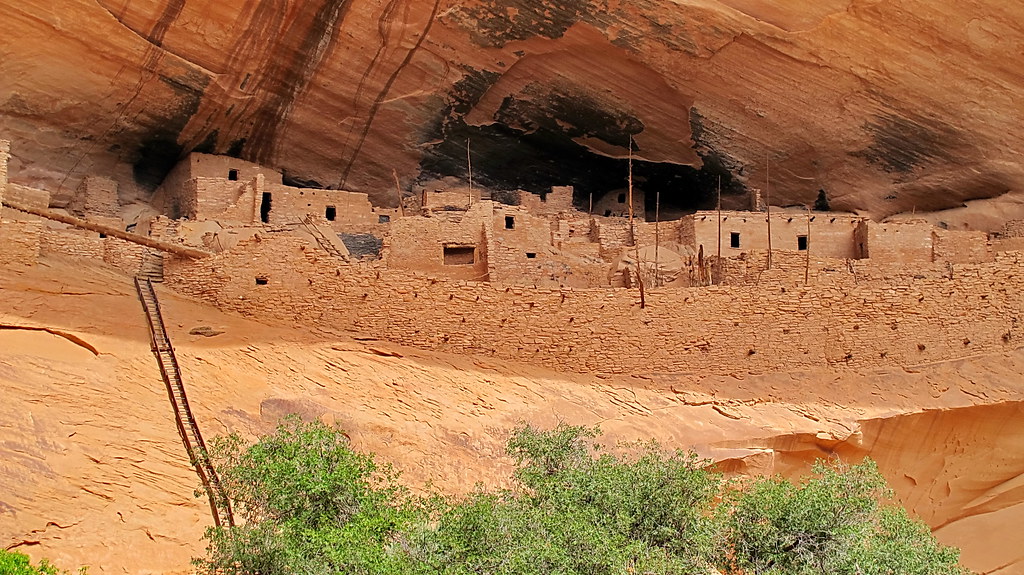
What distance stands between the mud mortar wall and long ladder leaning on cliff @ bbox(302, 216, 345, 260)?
10.2ft

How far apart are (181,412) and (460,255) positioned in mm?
7432

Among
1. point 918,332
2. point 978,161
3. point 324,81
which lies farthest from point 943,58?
point 324,81

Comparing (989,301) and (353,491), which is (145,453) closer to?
(353,491)

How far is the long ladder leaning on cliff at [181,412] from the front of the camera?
9.91 meters

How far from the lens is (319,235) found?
18375 mm

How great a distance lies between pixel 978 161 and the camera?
1894 cm

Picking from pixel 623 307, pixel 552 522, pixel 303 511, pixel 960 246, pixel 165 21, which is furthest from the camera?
pixel 960 246

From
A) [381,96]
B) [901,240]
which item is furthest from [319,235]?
[901,240]

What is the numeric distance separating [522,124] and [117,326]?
9247 millimetres

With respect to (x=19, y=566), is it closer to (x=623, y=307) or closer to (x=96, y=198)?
(x=623, y=307)

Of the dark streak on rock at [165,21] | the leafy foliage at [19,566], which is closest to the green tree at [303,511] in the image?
the leafy foliage at [19,566]

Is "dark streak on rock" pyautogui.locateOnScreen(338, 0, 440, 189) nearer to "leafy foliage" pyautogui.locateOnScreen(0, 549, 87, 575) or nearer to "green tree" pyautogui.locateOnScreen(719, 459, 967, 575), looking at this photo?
"green tree" pyautogui.locateOnScreen(719, 459, 967, 575)

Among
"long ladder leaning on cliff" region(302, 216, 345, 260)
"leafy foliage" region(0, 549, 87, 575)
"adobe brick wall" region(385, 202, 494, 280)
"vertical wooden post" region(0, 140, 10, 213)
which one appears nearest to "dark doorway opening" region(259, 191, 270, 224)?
"long ladder leaning on cliff" region(302, 216, 345, 260)

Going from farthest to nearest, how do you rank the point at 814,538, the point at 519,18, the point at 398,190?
the point at 398,190, the point at 519,18, the point at 814,538
